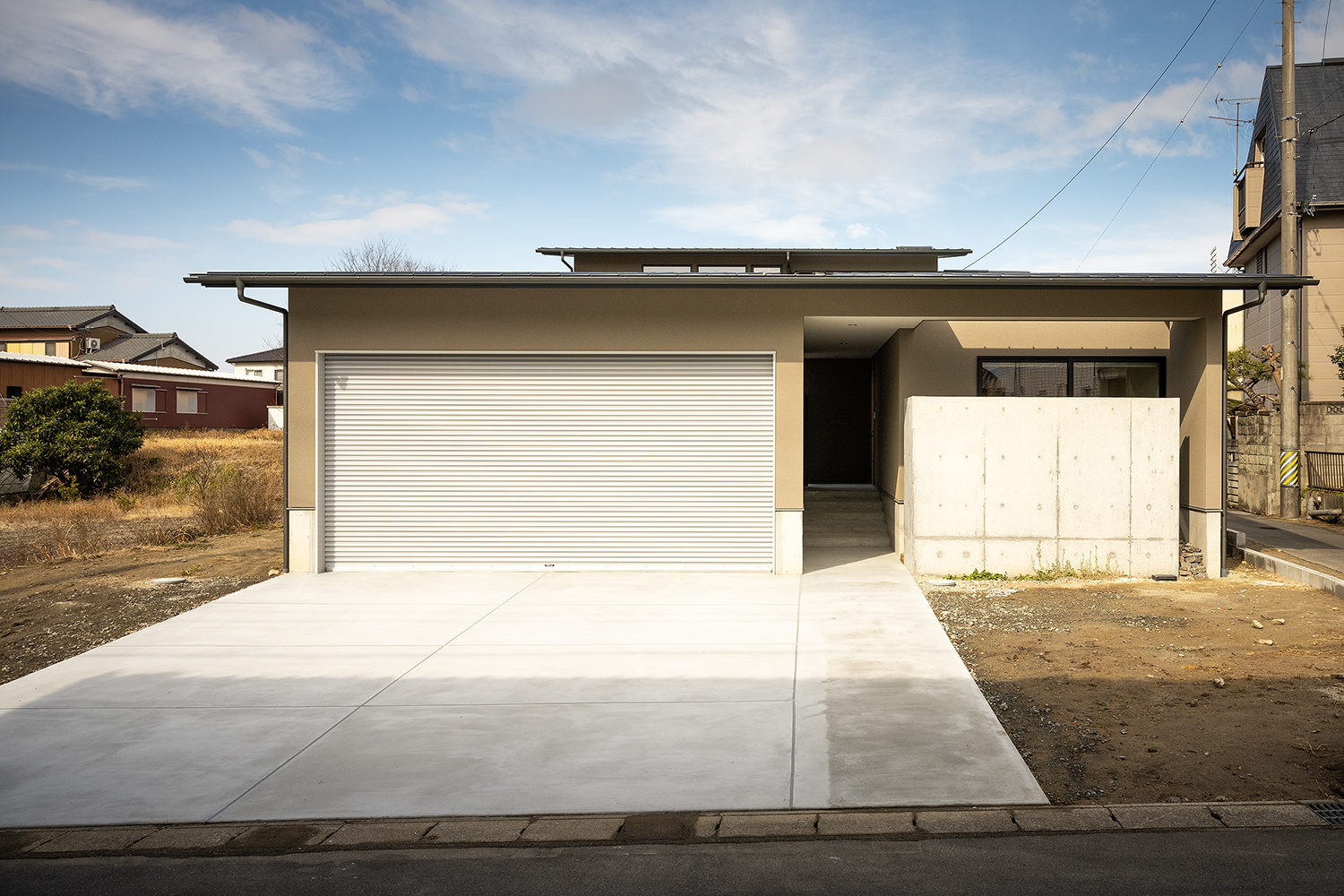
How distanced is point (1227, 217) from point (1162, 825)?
34.8m

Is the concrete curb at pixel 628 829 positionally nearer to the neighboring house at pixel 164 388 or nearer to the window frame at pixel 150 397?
the neighboring house at pixel 164 388

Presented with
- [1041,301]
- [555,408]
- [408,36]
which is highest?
[408,36]

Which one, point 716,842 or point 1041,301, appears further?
point 1041,301

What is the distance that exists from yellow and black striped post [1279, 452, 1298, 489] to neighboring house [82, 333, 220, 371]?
166 feet

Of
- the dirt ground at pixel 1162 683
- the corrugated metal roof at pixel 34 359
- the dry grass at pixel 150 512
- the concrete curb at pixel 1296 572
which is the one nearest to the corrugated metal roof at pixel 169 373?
the corrugated metal roof at pixel 34 359

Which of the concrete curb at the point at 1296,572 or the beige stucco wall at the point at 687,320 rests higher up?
the beige stucco wall at the point at 687,320

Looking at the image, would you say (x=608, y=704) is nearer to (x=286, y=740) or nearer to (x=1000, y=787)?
(x=286, y=740)

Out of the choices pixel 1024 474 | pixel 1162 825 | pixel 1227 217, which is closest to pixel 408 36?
pixel 1024 474

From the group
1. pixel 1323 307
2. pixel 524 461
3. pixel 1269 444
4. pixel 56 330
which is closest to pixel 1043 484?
pixel 524 461

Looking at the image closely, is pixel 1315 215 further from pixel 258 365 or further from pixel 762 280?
pixel 258 365

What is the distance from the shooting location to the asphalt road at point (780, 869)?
299 cm

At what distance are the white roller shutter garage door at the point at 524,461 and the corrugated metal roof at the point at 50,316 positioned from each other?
4621 centimetres

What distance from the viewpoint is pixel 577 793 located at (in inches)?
153

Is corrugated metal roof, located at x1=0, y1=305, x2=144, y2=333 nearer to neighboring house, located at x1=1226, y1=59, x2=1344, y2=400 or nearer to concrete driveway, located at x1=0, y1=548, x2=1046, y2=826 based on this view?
concrete driveway, located at x1=0, y1=548, x2=1046, y2=826
